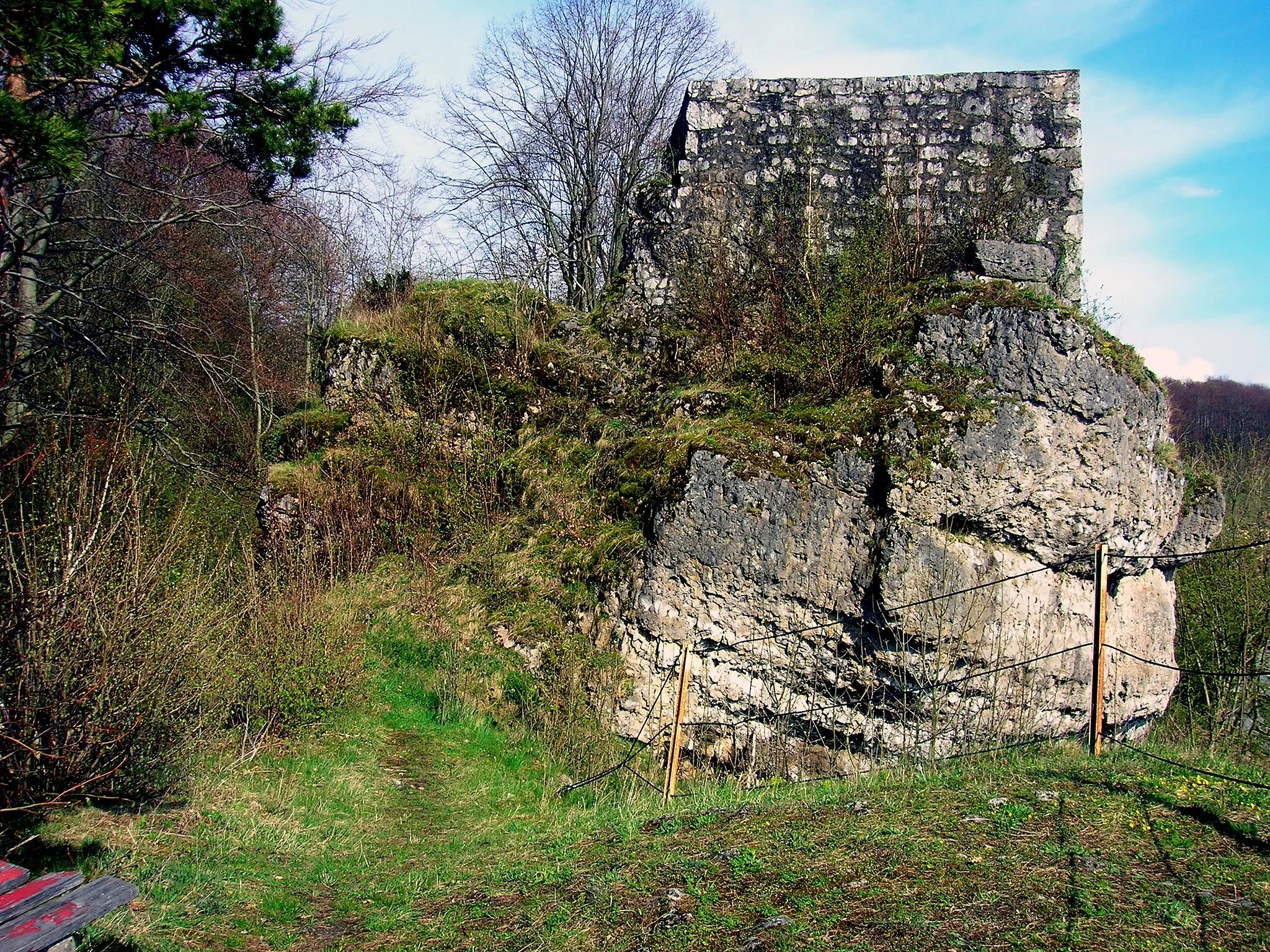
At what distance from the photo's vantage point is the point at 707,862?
4320 millimetres

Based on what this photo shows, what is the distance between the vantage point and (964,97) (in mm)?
9391

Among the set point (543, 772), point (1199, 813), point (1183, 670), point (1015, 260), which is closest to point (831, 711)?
point (543, 772)

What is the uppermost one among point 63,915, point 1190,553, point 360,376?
point 360,376

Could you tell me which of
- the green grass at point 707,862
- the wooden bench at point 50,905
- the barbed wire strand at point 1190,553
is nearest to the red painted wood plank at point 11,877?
the wooden bench at point 50,905

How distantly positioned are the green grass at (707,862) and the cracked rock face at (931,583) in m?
1.33

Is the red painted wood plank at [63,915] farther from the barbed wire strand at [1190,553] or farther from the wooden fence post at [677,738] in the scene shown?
the barbed wire strand at [1190,553]

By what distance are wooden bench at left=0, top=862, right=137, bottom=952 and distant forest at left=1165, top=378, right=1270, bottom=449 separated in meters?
13.9

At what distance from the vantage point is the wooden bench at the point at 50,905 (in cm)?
298

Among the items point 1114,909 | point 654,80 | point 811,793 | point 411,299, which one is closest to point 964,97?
point 411,299

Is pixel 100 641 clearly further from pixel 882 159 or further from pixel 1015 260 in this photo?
pixel 882 159

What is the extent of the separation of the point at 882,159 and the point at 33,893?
31.7 ft

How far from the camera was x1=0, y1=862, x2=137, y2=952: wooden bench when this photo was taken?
298 cm

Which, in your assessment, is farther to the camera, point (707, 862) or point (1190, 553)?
point (1190, 553)

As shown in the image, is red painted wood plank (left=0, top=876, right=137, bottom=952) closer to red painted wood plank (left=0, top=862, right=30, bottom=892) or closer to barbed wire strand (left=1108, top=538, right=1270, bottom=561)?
red painted wood plank (left=0, top=862, right=30, bottom=892)
